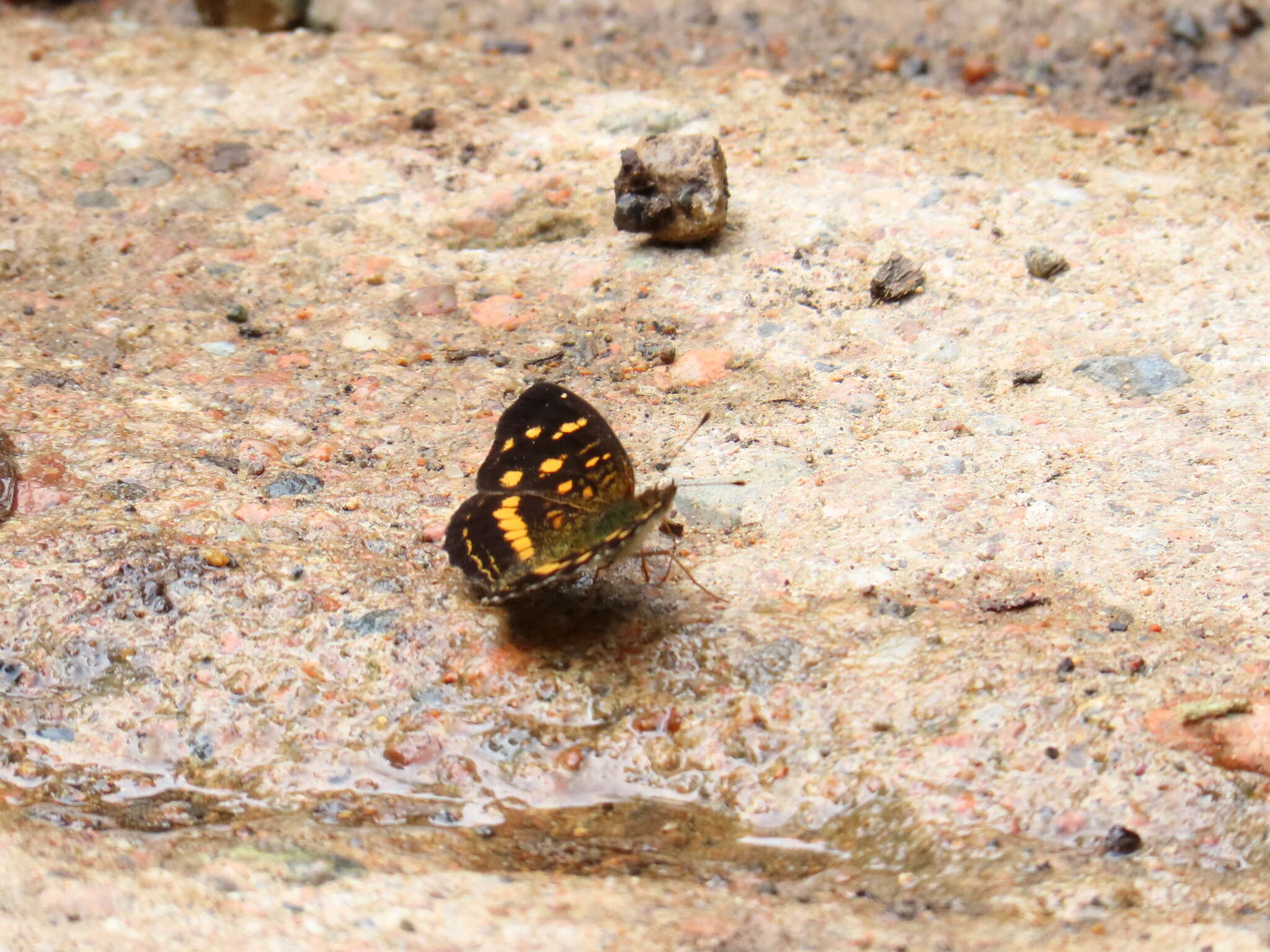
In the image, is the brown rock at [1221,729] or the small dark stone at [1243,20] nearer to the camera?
the brown rock at [1221,729]

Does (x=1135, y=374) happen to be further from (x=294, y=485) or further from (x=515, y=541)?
(x=294, y=485)

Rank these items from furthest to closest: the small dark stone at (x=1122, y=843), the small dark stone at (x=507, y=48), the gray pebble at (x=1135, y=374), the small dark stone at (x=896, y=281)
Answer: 1. the small dark stone at (x=507, y=48)
2. the small dark stone at (x=896, y=281)
3. the gray pebble at (x=1135, y=374)
4. the small dark stone at (x=1122, y=843)

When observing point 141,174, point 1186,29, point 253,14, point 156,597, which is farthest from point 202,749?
point 1186,29

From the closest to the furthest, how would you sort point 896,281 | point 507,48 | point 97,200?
point 896,281
point 97,200
point 507,48

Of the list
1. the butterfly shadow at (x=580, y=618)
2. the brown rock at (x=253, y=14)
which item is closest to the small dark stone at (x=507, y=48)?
the brown rock at (x=253, y=14)

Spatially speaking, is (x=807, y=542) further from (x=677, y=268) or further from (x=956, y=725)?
(x=677, y=268)

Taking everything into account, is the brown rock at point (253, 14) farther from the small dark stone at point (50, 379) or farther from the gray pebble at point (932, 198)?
the gray pebble at point (932, 198)
